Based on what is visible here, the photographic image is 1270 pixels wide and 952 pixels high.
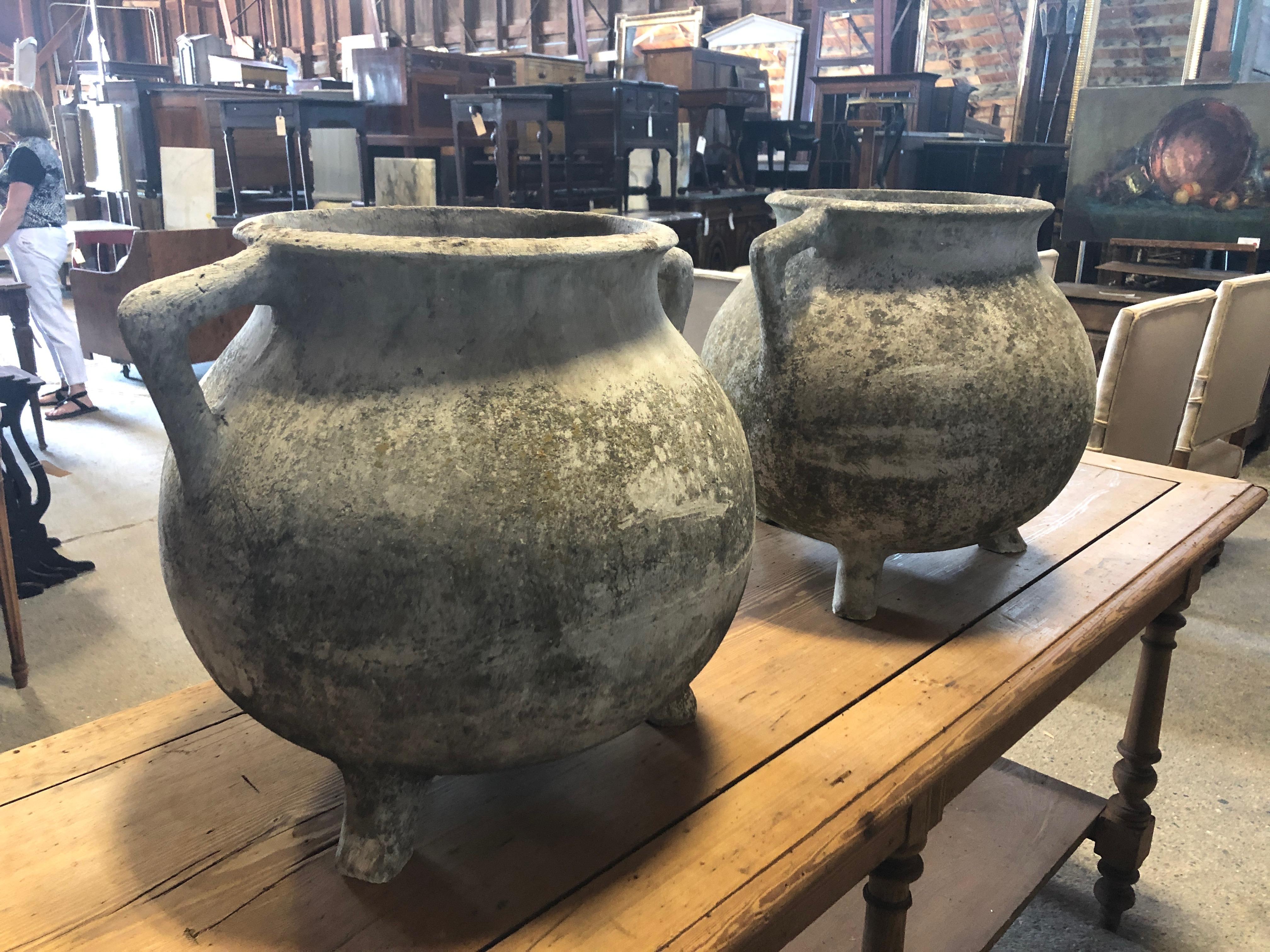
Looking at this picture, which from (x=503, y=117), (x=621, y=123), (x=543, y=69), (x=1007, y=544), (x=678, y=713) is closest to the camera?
(x=678, y=713)

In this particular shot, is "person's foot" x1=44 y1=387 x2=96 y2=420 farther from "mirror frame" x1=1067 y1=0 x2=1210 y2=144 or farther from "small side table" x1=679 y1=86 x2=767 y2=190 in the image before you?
"mirror frame" x1=1067 y1=0 x2=1210 y2=144

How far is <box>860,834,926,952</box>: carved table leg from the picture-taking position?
991 millimetres

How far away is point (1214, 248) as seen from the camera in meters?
4.53

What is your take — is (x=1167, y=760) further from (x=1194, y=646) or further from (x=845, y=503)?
(x=845, y=503)

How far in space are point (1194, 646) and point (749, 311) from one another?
2.10 meters

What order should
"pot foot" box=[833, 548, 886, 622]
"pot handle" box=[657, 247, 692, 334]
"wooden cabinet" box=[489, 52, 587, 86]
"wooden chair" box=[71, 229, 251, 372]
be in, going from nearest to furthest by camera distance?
1. "pot handle" box=[657, 247, 692, 334]
2. "pot foot" box=[833, 548, 886, 622]
3. "wooden chair" box=[71, 229, 251, 372]
4. "wooden cabinet" box=[489, 52, 587, 86]

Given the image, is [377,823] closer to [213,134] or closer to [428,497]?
[428,497]

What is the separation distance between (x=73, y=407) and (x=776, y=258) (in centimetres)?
472

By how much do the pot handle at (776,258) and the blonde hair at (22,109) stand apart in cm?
415

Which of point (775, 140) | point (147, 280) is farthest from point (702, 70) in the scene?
point (147, 280)

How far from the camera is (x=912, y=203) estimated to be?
122 centimetres

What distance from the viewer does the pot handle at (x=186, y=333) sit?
63 centimetres

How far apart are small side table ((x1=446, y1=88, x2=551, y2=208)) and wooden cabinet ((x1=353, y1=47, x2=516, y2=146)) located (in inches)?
32.0

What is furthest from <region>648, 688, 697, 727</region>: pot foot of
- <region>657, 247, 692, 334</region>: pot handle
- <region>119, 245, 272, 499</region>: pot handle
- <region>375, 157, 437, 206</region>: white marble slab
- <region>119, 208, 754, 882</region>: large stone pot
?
<region>375, 157, 437, 206</region>: white marble slab
